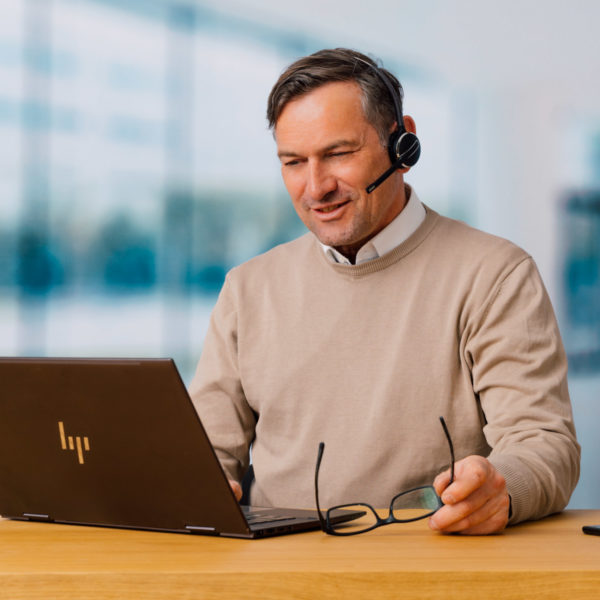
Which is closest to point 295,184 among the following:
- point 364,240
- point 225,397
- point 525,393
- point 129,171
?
point 364,240

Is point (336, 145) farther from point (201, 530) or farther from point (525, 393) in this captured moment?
point (201, 530)

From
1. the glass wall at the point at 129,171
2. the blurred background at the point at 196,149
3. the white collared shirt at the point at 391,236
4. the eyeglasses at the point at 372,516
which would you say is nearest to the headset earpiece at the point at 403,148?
the white collared shirt at the point at 391,236

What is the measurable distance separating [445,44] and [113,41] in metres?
3.33

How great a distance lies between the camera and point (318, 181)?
1.59 m

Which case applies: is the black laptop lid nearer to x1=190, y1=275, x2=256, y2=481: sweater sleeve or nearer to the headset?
x1=190, y1=275, x2=256, y2=481: sweater sleeve

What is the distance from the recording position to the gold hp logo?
1.09 metres

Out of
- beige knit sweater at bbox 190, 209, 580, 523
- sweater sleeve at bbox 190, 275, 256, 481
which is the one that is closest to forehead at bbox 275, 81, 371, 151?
beige knit sweater at bbox 190, 209, 580, 523

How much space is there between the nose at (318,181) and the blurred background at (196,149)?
4.15 meters

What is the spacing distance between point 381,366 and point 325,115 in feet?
1.52

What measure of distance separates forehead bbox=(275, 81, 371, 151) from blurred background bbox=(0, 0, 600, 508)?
13.7 ft

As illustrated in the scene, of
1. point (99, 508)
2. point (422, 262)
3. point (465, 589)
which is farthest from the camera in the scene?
point (422, 262)

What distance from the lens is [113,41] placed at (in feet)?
20.3

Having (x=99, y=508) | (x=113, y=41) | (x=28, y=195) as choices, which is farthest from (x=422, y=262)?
(x=113, y=41)

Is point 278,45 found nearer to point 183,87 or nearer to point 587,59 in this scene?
point 183,87
